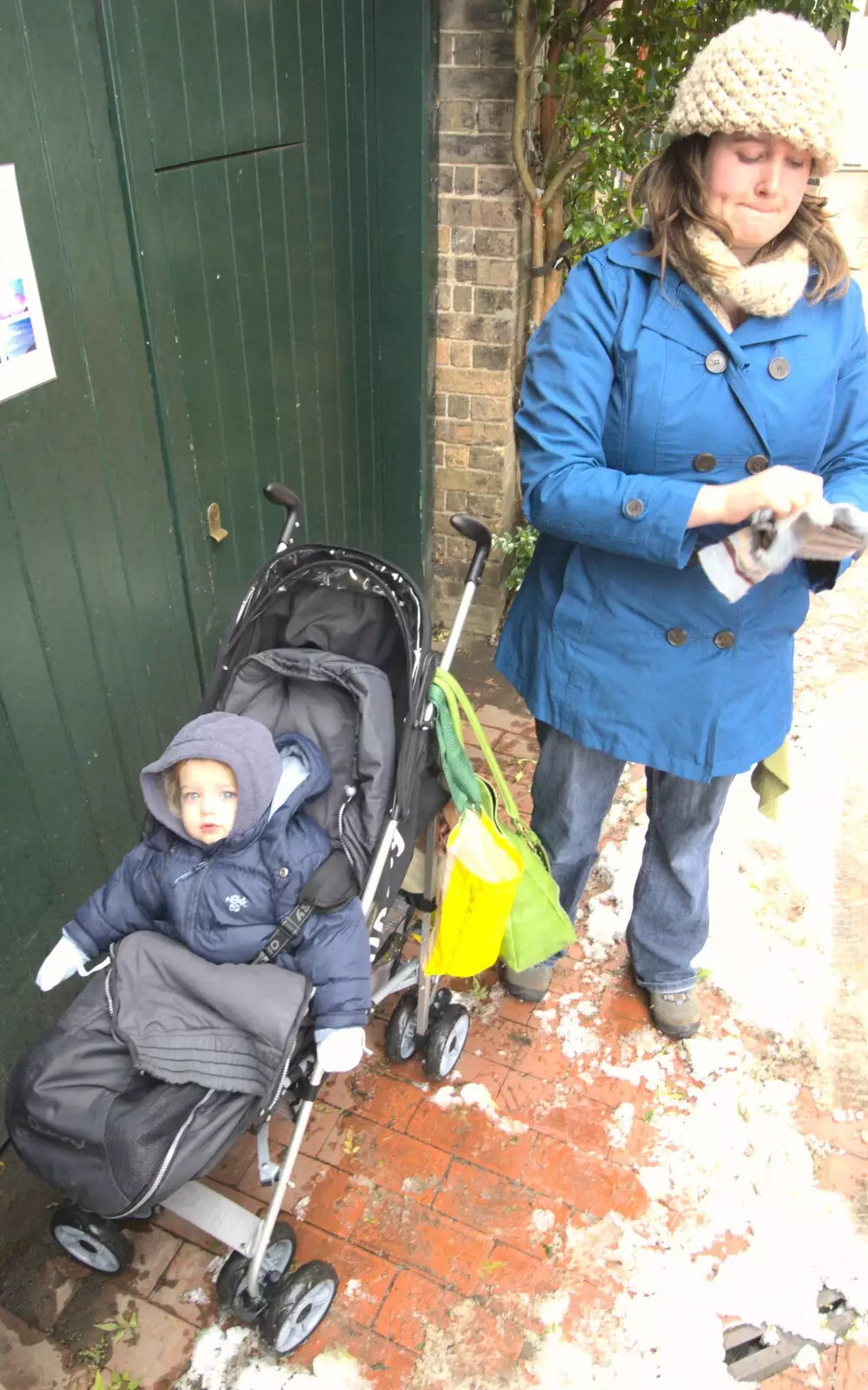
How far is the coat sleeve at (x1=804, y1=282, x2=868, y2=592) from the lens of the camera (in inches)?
79.5

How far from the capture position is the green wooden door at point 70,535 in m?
2.14

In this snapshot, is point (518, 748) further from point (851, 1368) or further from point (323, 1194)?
point (851, 1368)

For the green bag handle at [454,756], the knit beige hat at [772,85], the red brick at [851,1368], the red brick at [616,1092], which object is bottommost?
the red brick at [616,1092]

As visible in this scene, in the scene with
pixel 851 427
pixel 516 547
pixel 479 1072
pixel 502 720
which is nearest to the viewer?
pixel 851 427

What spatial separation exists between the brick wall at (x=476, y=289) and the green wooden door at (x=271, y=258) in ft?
0.59

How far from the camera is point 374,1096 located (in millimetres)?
2680

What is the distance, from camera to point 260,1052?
180 centimetres

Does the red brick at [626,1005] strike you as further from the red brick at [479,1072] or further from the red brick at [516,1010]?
the red brick at [479,1072]

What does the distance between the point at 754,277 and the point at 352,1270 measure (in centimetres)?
232

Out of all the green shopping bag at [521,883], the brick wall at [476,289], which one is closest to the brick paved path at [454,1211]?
the green shopping bag at [521,883]

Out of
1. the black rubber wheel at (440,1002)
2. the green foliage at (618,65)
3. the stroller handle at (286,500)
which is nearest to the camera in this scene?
the stroller handle at (286,500)

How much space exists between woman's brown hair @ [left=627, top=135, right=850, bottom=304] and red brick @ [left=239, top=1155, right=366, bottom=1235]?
2243 millimetres

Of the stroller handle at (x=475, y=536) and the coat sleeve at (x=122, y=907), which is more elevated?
the stroller handle at (x=475, y=536)

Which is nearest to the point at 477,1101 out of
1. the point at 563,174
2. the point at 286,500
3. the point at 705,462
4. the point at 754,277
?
the point at 286,500
